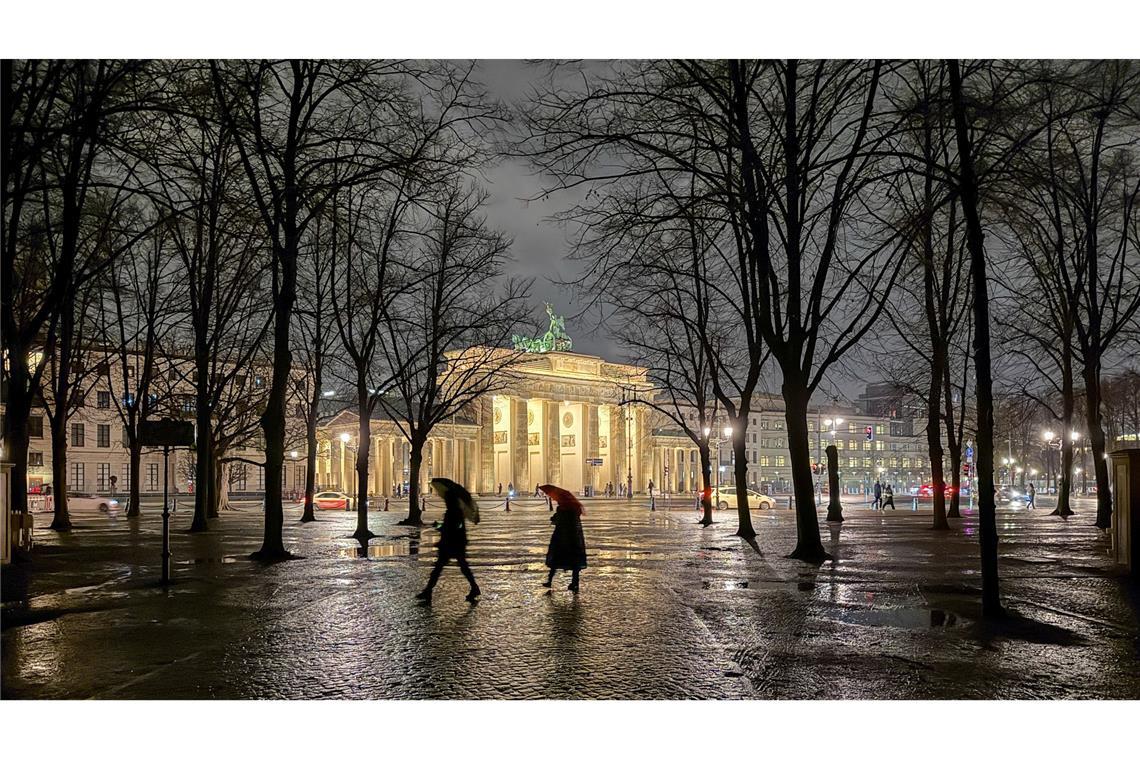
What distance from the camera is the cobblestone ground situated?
25.6 feet

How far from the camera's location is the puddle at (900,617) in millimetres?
10688

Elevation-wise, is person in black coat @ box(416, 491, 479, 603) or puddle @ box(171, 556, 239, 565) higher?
person in black coat @ box(416, 491, 479, 603)

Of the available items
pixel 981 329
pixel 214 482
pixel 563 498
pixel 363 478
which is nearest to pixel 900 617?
pixel 981 329

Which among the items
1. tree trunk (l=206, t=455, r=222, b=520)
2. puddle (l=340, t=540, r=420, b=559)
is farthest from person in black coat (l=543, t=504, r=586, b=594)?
tree trunk (l=206, t=455, r=222, b=520)

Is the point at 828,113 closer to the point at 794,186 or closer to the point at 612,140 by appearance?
the point at 794,186

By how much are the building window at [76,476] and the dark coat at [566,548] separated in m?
79.1

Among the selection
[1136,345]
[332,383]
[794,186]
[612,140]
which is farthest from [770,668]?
[332,383]

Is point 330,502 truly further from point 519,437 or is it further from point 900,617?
point 900,617

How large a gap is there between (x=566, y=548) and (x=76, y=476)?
8009cm

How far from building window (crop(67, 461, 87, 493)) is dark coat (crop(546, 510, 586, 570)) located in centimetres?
7908

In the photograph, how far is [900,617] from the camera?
36.9 feet

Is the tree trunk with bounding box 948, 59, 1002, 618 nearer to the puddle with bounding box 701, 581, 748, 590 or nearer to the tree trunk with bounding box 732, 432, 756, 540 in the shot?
the puddle with bounding box 701, 581, 748, 590

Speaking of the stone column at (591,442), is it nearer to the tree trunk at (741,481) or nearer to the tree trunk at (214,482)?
the tree trunk at (214,482)

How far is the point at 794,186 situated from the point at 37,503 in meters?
48.3
